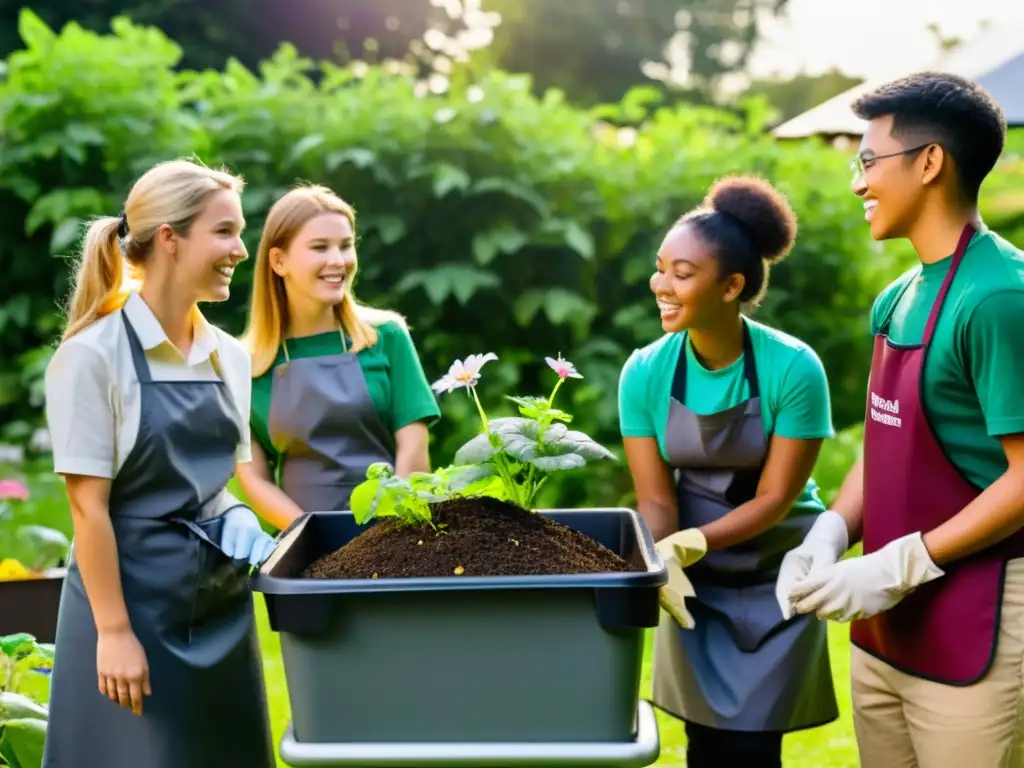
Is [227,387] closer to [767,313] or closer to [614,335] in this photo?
[614,335]

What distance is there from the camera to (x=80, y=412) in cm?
184

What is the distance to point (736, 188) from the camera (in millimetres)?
2387

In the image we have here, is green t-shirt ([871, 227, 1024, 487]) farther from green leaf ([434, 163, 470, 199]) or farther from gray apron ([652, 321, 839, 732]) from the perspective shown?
green leaf ([434, 163, 470, 199])

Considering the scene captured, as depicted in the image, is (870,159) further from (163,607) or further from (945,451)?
(163,607)

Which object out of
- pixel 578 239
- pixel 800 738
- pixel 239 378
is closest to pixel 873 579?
pixel 239 378

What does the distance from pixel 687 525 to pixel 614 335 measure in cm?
245

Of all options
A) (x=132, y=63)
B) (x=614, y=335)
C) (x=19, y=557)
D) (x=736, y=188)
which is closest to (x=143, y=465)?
(x=736, y=188)

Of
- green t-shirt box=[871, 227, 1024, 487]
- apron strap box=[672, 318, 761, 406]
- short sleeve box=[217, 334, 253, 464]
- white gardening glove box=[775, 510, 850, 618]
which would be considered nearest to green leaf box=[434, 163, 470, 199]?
apron strap box=[672, 318, 761, 406]

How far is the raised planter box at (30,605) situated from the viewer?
3.08 meters

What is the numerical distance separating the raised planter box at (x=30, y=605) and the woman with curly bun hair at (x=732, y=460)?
1.72 meters

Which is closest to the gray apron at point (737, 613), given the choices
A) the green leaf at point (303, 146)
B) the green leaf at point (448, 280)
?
the green leaf at point (448, 280)

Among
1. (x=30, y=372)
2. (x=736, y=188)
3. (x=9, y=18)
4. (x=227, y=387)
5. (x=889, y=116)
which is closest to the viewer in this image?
(x=889, y=116)

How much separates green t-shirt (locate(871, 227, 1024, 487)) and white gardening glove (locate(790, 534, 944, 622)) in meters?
0.16

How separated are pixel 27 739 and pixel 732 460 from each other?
157 cm
